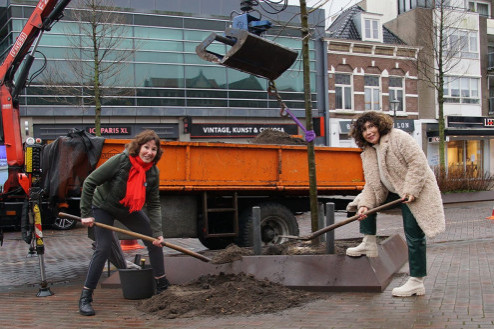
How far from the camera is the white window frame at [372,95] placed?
2955cm

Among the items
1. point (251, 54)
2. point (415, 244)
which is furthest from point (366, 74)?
point (415, 244)

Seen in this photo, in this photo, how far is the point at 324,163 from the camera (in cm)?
800

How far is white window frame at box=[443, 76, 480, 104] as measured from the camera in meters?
32.0

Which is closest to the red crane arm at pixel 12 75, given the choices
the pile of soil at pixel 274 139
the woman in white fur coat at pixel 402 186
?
the pile of soil at pixel 274 139

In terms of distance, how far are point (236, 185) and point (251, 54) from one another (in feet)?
6.54

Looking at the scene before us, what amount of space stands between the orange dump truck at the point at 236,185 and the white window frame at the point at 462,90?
2660cm

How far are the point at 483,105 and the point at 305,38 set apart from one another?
31.3 m

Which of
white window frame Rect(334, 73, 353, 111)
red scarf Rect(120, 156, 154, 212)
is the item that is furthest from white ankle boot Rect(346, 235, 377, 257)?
white window frame Rect(334, 73, 353, 111)

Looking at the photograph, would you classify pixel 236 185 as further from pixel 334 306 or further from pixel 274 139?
pixel 334 306

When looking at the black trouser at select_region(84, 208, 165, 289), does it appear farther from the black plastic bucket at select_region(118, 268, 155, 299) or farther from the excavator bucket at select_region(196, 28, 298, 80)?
the excavator bucket at select_region(196, 28, 298, 80)

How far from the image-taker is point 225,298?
461cm

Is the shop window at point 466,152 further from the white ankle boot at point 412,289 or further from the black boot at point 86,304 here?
the black boot at point 86,304

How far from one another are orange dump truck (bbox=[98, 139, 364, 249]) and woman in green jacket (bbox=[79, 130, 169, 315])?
1.73 m

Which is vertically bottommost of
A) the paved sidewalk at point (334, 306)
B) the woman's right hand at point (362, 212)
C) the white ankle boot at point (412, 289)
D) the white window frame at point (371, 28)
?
the paved sidewalk at point (334, 306)
